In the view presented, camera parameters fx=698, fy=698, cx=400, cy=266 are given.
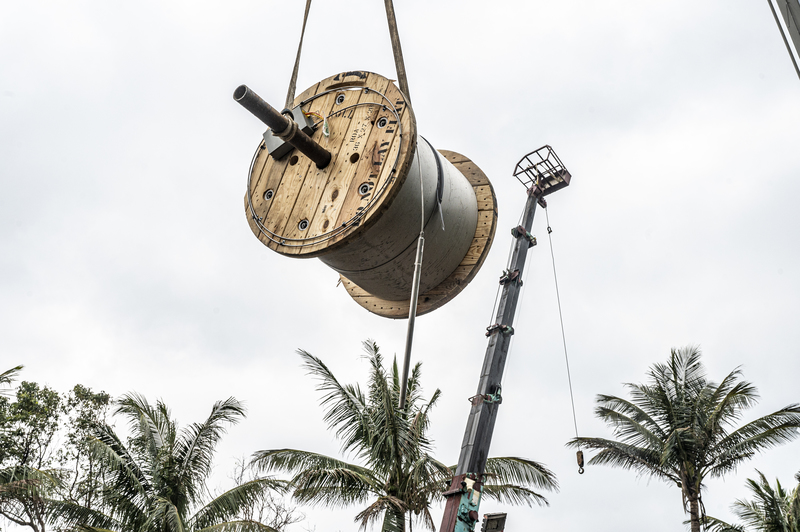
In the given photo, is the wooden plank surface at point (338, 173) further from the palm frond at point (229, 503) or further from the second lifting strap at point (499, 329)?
the palm frond at point (229, 503)

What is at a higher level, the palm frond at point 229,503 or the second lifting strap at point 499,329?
the second lifting strap at point 499,329

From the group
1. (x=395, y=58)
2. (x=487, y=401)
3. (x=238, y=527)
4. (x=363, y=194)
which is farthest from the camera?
(x=238, y=527)

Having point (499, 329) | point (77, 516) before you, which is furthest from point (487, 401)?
point (77, 516)

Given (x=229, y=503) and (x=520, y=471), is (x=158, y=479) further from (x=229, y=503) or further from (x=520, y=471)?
(x=520, y=471)

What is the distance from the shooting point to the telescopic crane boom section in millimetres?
6816

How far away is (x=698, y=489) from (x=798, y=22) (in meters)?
12.2

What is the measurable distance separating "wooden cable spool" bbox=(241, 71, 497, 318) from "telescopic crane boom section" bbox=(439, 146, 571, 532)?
108 inches

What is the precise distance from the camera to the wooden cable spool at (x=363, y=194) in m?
3.77

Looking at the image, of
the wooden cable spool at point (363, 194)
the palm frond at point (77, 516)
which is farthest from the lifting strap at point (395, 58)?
the palm frond at point (77, 516)

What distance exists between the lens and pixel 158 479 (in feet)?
33.8

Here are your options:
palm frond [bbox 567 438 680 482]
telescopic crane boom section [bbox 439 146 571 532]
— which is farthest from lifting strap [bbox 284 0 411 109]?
palm frond [bbox 567 438 680 482]

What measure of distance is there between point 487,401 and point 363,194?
160 inches

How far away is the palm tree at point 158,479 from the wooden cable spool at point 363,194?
21.0 ft

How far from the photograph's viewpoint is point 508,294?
802 centimetres
